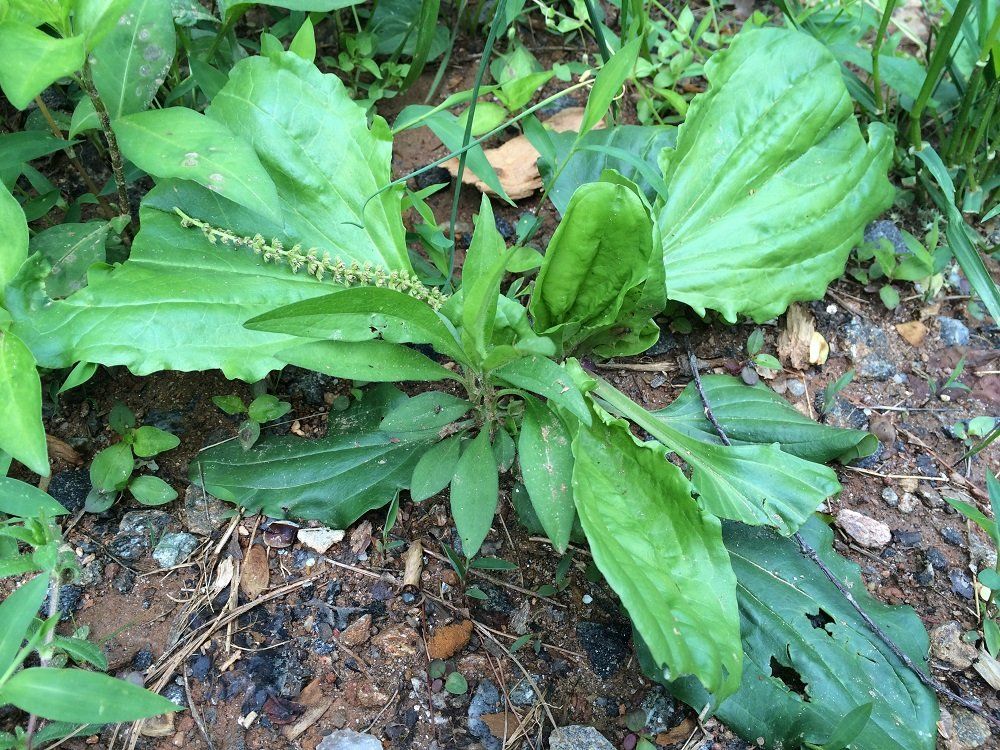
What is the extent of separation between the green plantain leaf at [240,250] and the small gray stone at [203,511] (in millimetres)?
406

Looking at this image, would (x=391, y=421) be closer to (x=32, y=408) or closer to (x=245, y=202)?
(x=245, y=202)

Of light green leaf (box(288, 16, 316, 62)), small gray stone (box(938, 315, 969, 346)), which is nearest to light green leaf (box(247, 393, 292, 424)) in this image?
light green leaf (box(288, 16, 316, 62))

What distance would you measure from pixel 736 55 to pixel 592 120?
0.61m

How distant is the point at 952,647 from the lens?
75.1 inches

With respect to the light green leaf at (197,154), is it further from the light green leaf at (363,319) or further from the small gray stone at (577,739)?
the small gray stone at (577,739)

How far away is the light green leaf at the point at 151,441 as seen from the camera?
2004 millimetres

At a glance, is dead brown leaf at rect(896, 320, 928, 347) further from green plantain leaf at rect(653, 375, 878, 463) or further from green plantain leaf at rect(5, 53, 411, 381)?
green plantain leaf at rect(5, 53, 411, 381)

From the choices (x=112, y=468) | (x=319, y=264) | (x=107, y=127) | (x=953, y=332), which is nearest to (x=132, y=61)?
(x=107, y=127)

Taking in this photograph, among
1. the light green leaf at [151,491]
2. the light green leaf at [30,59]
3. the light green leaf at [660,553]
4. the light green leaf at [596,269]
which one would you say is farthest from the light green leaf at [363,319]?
the light green leaf at [151,491]

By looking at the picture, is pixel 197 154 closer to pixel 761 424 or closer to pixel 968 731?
pixel 761 424

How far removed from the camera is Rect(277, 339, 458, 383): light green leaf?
1.68 m

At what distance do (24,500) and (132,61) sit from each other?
41.6 inches

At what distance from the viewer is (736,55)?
2.24 meters

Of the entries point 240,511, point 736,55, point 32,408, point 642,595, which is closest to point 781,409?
point 642,595
